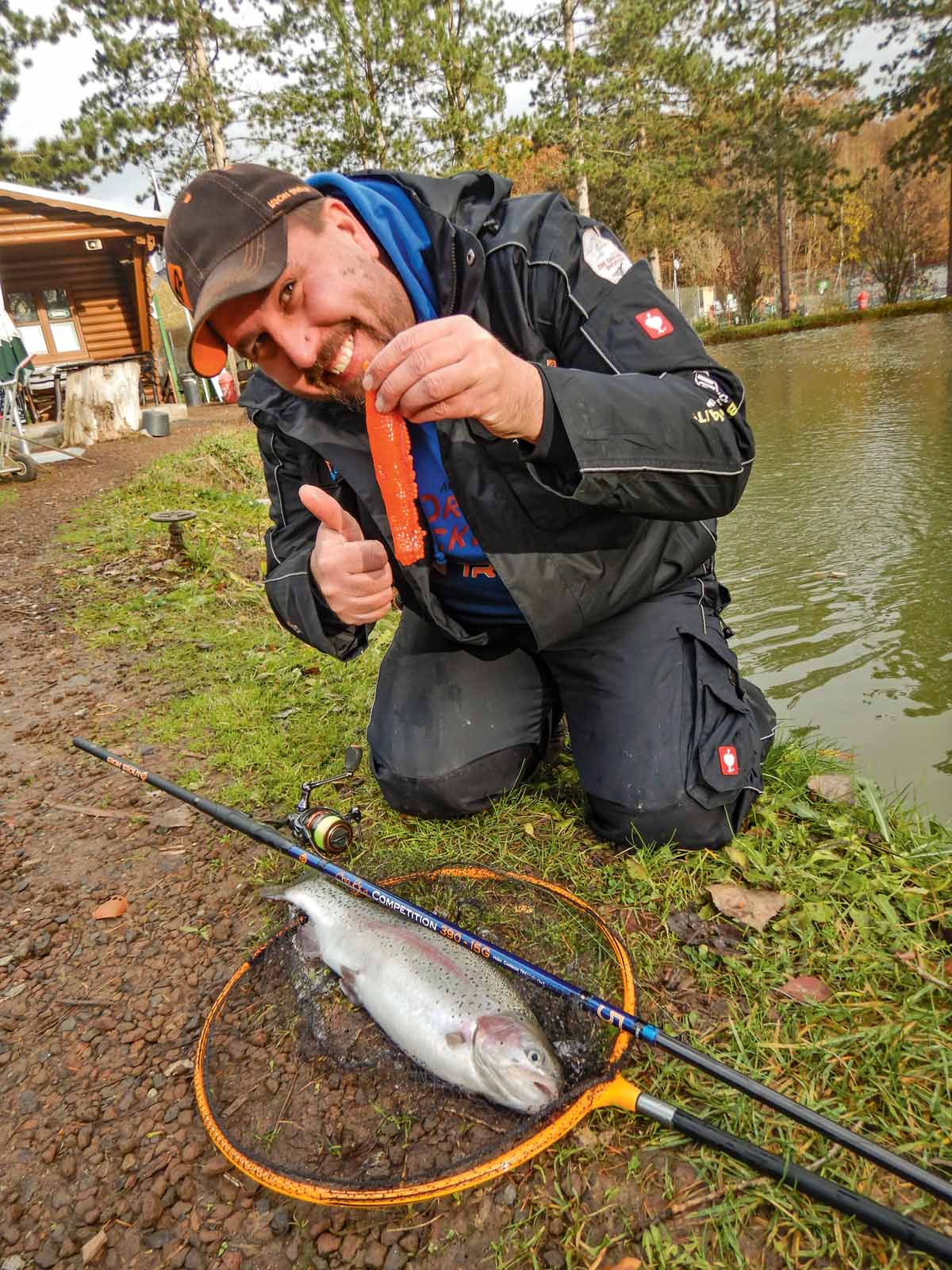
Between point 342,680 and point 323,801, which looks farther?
point 342,680

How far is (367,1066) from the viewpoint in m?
1.79

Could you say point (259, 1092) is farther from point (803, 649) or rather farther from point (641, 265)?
point (803, 649)

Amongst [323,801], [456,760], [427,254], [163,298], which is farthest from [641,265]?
[163,298]

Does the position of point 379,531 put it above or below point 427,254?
below

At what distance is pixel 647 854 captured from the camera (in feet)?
7.79

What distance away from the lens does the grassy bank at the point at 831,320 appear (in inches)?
1021

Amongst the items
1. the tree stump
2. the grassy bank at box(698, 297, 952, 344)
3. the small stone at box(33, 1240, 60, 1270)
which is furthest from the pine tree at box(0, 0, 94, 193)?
the small stone at box(33, 1240, 60, 1270)

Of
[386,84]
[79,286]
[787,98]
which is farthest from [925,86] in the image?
[79,286]

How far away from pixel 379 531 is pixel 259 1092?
169 centimetres

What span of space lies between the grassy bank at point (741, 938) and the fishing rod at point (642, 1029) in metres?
0.12

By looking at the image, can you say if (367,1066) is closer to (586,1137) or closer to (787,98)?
(586,1137)

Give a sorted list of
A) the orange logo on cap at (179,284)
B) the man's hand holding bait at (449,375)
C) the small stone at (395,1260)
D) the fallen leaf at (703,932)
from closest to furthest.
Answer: the small stone at (395,1260) < the man's hand holding bait at (449,375) < the fallen leaf at (703,932) < the orange logo on cap at (179,284)

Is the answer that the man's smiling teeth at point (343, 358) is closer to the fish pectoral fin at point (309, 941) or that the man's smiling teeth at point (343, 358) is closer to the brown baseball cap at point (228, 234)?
the brown baseball cap at point (228, 234)

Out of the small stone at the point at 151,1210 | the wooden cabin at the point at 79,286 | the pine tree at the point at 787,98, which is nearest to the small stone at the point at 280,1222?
the small stone at the point at 151,1210
